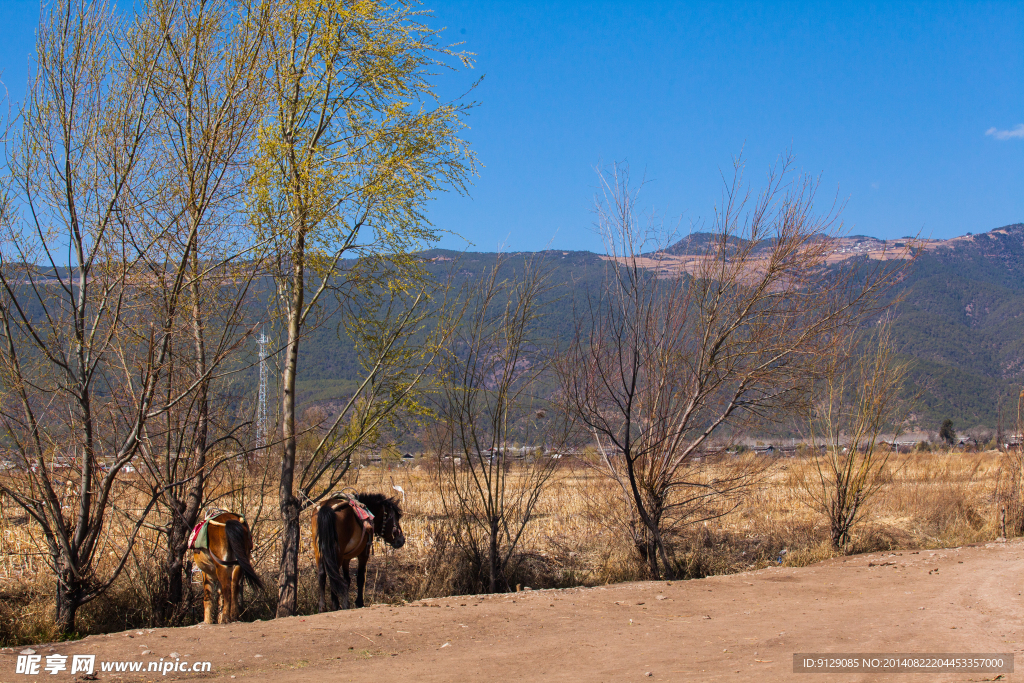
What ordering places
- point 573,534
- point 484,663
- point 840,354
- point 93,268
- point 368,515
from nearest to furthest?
point 484,663 < point 93,268 < point 368,515 < point 840,354 < point 573,534

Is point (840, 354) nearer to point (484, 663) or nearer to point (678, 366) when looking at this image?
point (678, 366)

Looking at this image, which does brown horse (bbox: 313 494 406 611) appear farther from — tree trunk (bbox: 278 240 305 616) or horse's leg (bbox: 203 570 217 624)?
horse's leg (bbox: 203 570 217 624)

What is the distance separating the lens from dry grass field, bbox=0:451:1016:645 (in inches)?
371

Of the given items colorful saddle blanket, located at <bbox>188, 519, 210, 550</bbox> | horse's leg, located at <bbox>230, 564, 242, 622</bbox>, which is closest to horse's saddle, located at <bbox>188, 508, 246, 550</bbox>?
colorful saddle blanket, located at <bbox>188, 519, 210, 550</bbox>

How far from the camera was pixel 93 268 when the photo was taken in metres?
7.66

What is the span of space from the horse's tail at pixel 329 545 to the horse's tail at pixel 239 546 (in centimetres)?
89

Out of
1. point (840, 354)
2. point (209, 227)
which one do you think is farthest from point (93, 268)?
point (840, 354)

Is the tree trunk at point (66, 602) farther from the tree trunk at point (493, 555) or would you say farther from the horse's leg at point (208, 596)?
the tree trunk at point (493, 555)

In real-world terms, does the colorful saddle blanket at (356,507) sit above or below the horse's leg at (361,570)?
above

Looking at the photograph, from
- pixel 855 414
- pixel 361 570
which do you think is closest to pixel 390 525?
pixel 361 570

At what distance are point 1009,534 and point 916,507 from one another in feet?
6.90

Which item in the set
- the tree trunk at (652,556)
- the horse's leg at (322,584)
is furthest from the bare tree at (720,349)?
the horse's leg at (322,584)

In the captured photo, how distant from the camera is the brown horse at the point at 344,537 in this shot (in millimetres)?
9500

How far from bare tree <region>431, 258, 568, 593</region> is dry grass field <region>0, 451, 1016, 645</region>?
1.55 ft
